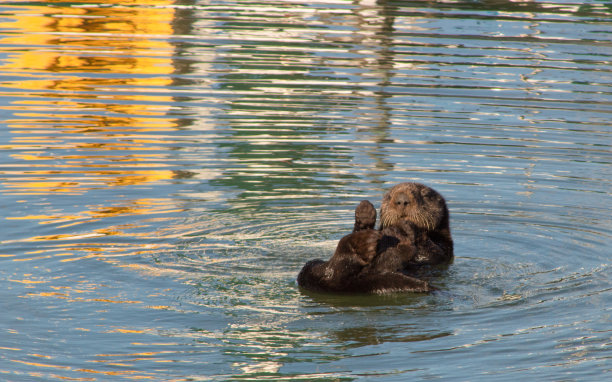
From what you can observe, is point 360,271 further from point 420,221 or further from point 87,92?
point 87,92

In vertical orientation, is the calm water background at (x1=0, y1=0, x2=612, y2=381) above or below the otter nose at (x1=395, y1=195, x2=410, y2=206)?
below

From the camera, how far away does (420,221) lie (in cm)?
680

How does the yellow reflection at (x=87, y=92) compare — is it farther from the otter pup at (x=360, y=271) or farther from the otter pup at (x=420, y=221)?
the otter pup at (x=360, y=271)

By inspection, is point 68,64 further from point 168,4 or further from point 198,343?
point 198,343

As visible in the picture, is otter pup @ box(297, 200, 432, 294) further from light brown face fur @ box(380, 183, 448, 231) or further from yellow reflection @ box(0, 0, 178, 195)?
yellow reflection @ box(0, 0, 178, 195)

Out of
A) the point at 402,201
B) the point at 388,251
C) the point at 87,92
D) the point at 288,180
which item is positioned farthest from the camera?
the point at 87,92

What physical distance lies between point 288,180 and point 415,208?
225 cm

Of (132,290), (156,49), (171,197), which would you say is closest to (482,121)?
(171,197)

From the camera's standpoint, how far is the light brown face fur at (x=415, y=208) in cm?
677

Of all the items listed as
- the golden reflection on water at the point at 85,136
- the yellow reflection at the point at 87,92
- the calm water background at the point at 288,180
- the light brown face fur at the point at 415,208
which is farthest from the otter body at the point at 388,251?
the yellow reflection at the point at 87,92

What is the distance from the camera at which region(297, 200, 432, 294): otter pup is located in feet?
18.6

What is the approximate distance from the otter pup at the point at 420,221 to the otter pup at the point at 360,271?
0.59 m

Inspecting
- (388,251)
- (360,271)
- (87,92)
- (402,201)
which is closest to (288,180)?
(402,201)

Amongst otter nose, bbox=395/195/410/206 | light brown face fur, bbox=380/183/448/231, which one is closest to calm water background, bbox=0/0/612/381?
light brown face fur, bbox=380/183/448/231
